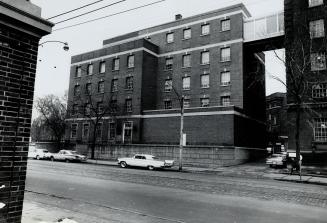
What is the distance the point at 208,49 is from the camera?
38688mm

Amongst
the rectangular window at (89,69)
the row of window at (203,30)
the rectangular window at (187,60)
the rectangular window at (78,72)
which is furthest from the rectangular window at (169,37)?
the rectangular window at (78,72)

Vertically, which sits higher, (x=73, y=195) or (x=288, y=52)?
(x=288, y=52)

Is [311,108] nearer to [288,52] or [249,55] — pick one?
[288,52]

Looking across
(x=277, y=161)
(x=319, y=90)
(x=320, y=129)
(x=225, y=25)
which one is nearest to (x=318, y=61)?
(x=319, y=90)

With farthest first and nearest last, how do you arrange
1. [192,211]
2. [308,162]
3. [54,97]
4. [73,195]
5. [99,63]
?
[54,97] → [99,63] → [308,162] → [73,195] → [192,211]

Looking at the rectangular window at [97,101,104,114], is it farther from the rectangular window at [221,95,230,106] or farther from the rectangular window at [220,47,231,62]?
the rectangular window at [220,47,231,62]

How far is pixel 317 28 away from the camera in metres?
30.3

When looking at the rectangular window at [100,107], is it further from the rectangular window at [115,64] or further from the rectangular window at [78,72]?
the rectangular window at [78,72]

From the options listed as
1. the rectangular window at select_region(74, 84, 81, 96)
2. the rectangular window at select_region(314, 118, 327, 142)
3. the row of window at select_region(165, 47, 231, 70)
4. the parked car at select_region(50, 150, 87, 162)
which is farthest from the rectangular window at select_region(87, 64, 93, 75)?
the rectangular window at select_region(314, 118, 327, 142)

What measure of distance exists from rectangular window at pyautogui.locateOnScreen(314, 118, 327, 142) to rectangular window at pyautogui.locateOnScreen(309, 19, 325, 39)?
333 inches

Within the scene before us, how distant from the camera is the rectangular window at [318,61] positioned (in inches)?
1157

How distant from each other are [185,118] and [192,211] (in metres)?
26.1

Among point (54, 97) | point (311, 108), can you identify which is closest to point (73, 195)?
point (311, 108)

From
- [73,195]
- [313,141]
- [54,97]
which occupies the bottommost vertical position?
[73,195]
